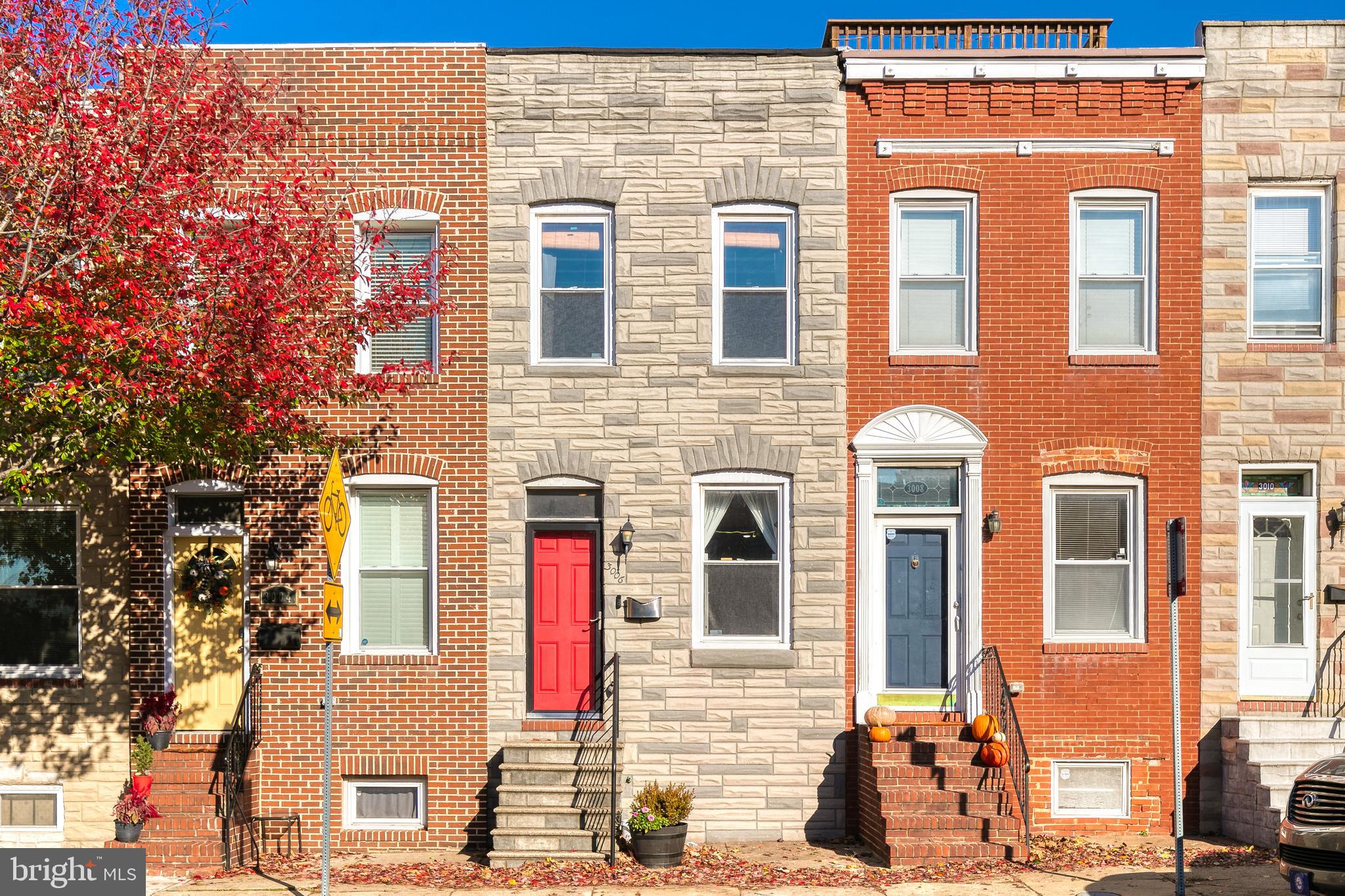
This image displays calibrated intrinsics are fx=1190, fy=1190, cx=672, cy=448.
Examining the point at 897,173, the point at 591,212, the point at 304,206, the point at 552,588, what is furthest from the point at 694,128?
the point at 552,588

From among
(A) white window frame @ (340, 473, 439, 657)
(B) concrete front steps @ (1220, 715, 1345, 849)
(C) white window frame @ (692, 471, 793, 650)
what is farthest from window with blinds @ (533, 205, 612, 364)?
(B) concrete front steps @ (1220, 715, 1345, 849)

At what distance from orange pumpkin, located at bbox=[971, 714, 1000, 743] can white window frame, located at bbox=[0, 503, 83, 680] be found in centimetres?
931

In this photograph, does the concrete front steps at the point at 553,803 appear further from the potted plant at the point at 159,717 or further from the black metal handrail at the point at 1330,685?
the black metal handrail at the point at 1330,685

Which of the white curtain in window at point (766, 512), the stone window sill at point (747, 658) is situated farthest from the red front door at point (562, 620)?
the white curtain in window at point (766, 512)

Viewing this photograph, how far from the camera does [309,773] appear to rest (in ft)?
40.5

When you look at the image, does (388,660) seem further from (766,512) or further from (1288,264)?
(1288,264)

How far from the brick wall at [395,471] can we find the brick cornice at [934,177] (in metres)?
4.46

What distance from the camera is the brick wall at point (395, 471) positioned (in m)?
12.4

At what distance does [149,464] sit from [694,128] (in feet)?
22.2

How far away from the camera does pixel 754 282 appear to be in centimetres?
1292

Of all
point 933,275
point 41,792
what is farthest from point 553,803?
point 933,275

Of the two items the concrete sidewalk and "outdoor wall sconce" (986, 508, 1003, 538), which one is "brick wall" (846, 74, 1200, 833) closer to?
"outdoor wall sconce" (986, 508, 1003, 538)

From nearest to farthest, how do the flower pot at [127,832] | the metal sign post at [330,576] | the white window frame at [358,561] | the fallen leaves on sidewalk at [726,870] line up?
1. the metal sign post at [330,576]
2. the fallen leaves on sidewalk at [726,870]
3. the flower pot at [127,832]
4. the white window frame at [358,561]

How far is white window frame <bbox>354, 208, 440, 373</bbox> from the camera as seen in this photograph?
1269 cm
